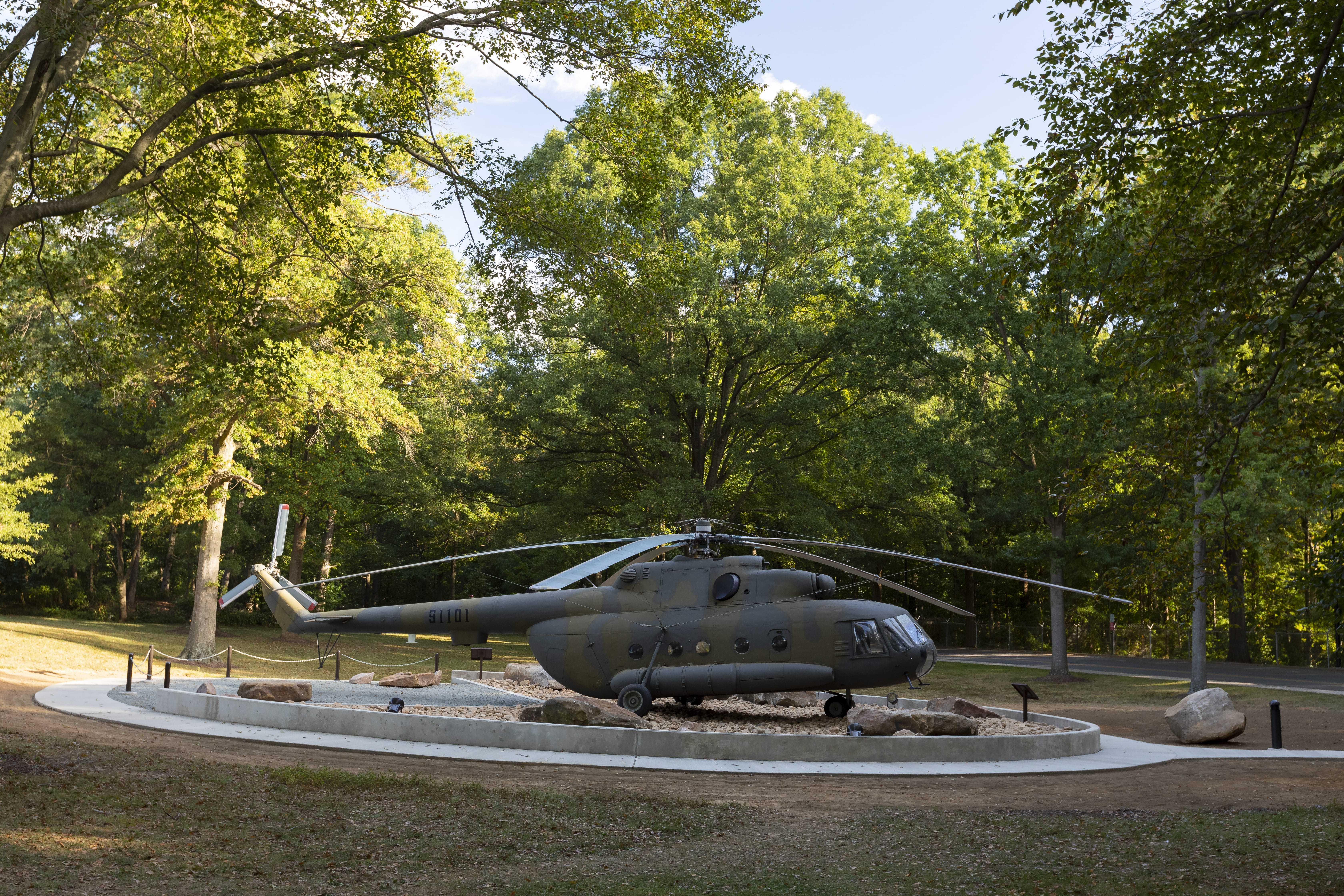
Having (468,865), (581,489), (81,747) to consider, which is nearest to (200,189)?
(81,747)

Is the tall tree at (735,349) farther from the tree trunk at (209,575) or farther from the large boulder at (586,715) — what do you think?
the large boulder at (586,715)

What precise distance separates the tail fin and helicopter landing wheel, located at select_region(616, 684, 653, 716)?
7.06 metres

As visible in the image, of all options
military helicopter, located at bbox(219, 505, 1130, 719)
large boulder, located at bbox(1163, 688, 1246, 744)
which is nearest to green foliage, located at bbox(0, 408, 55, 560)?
military helicopter, located at bbox(219, 505, 1130, 719)

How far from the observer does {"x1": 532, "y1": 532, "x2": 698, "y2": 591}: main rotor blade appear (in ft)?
48.7

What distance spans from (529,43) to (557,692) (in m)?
13.4

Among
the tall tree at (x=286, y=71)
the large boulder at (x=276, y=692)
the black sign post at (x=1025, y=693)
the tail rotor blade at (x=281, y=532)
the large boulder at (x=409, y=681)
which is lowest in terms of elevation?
the large boulder at (x=409, y=681)

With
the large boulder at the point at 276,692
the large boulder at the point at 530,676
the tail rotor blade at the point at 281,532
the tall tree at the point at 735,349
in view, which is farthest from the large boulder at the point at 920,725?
the tall tree at the point at 735,349

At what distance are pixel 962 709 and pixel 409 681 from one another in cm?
1145

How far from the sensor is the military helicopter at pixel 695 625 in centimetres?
1628

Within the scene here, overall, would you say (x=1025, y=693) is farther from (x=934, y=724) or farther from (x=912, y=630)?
(x=912, y=630)

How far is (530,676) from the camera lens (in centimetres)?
2469

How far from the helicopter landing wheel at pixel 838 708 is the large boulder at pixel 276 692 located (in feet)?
30.4

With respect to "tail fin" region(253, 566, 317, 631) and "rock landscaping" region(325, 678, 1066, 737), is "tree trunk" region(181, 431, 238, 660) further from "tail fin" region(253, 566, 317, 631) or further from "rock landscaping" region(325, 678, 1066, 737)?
"rock landscaping" region(325, 678, 1066, 737)

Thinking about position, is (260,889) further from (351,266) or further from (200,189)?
(351,266)
